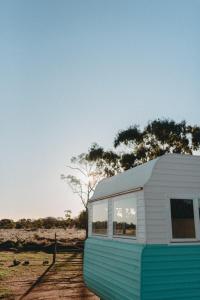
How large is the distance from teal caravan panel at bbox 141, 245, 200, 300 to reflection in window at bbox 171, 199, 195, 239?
32 cm

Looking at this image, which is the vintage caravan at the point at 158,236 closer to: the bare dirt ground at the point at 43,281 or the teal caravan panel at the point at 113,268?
the teal caravan panel at the point at 113,268

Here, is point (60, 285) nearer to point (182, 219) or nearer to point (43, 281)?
point (43, 281)

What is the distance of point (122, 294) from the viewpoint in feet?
27.9

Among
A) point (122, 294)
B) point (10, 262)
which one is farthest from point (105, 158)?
point (122, 294)

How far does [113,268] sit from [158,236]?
92.0 inches

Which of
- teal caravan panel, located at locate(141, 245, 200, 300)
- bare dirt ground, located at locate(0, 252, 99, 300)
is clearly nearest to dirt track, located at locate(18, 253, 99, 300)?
bare dirt ground, located at locate(0, 252, 99, 300)

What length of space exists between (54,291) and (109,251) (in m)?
5.15

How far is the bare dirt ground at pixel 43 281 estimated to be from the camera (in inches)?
510

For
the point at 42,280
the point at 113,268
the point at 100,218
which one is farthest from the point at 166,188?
the point at 42,280

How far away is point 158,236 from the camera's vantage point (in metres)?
7.87

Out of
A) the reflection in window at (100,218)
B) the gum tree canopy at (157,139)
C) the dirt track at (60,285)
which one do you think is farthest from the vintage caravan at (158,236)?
the gum tree canopy at (157,139)

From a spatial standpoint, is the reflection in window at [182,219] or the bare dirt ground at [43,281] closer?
the reflection in window at [182,219]

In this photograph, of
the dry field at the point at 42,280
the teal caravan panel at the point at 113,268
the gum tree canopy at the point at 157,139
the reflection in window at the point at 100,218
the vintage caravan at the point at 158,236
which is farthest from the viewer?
the gum tree canopy at the point at 157,139

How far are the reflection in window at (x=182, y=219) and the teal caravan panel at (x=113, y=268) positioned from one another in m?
1.05
